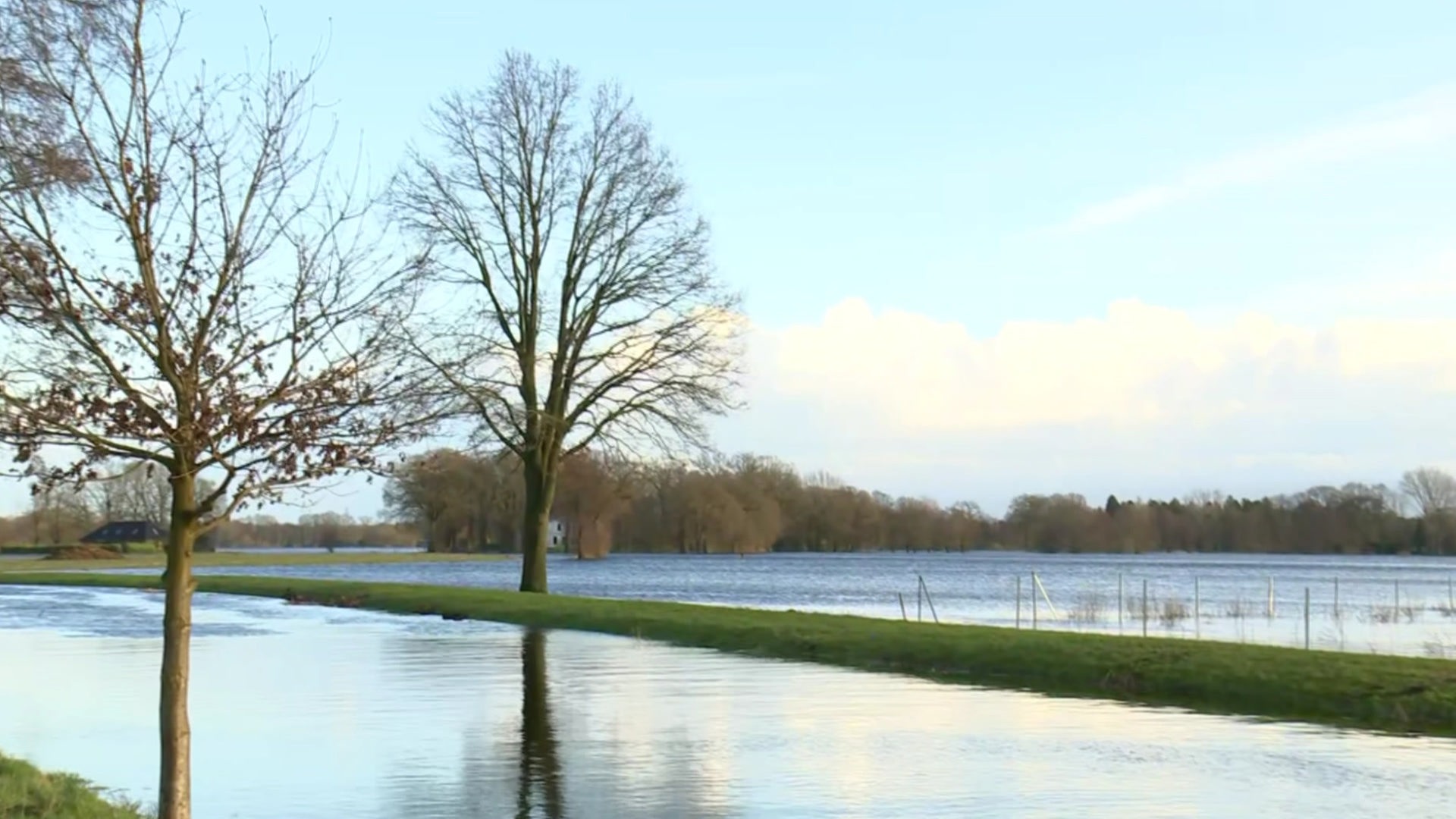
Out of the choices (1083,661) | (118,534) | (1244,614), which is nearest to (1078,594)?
(1244,614)

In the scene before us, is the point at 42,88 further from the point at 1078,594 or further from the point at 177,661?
the point at 1078,594

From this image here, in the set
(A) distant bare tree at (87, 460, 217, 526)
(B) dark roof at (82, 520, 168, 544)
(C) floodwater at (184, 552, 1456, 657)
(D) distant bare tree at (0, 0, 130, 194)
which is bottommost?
(C) floodwater at (184, 552, 1456, 657)

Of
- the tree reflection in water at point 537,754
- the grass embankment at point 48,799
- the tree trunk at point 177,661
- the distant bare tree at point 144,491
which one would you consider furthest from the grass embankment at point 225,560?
the tree trunk at point 177,661

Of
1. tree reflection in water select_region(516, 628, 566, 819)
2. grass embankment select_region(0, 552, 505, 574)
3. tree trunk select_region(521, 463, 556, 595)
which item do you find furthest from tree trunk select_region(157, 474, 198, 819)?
grass embankment select_region(0, 552, 505, 574)

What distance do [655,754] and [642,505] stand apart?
122438 mm

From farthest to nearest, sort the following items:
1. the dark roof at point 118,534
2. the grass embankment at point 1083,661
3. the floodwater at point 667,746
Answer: the dark roof at point 118,534
the grass embankment at point 1083,661
the floodwater at point 667,746

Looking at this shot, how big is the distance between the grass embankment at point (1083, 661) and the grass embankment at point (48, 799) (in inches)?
527

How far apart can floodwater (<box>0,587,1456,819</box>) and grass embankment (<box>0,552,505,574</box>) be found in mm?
63694

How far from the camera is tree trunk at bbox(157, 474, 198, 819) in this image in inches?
370

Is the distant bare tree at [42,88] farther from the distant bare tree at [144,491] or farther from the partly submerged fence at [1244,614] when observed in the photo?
the partly submerged fence at [1244,614]

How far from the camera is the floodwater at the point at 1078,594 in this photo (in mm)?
35906

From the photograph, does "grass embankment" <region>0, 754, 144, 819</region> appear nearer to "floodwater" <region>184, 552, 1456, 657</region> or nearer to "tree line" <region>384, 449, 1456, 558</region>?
"floodwater" <region>184, 552, 1456, 657</region>

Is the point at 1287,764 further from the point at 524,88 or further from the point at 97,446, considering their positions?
the point at 524,88

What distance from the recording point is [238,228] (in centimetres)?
970
